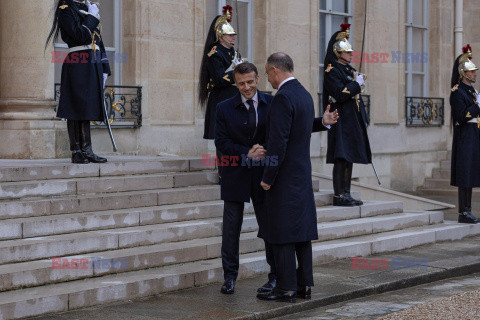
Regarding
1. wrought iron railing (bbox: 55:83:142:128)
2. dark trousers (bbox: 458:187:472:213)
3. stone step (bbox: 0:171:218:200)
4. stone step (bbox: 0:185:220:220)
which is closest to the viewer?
stone step (bbox: 0:185:220:220)

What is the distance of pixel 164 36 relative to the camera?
42.7ft

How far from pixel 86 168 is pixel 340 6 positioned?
28.6 feet

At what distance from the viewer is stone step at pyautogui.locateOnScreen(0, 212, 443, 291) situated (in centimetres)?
690

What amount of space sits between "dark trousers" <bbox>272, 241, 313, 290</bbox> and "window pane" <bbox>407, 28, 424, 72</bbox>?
1196 cm

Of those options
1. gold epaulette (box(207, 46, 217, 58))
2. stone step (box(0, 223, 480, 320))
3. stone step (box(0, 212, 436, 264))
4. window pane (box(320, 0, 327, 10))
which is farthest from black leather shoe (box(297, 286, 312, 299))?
window pane (box(320, 0, 327, 10))

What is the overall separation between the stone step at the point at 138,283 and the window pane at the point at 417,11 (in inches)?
377

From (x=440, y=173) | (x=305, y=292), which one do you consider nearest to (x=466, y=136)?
(x=305, y=292)

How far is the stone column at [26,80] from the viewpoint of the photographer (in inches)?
423

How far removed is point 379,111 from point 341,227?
24.5 feet

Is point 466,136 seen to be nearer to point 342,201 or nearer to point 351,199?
point 351,199

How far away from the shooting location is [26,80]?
10898 millimetres

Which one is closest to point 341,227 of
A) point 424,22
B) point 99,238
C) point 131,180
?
point 131,180

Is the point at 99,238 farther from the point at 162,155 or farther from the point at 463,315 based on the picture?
the point at 162,155

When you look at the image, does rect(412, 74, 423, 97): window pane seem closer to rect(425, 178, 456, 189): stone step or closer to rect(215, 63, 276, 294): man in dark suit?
rect(425, 178, 456, 189): stone step
